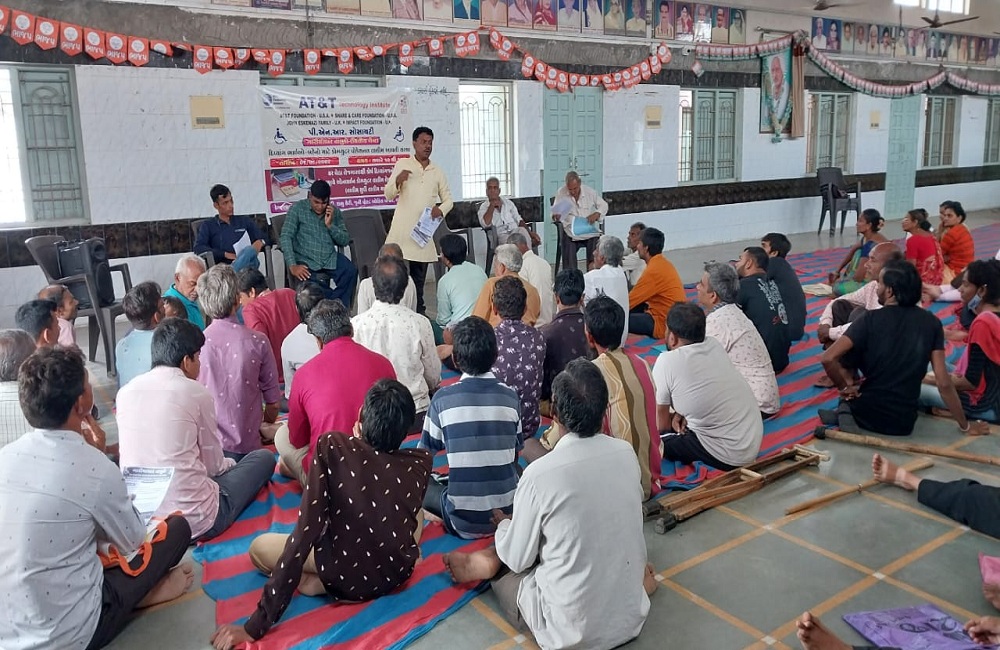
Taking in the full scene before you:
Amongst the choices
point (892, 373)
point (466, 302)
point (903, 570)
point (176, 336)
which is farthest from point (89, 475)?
point (892, 373)

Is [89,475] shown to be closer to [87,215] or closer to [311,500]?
[311,500]

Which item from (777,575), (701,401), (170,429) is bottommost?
(777,575)

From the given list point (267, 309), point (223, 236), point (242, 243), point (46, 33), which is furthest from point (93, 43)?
point (267, 309)

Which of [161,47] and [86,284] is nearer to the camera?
[86,284]

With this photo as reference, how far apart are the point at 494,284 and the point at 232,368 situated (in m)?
1.52

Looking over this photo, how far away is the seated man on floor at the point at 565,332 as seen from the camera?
3971 millimetres

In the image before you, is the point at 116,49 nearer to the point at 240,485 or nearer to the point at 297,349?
the point at 297,349

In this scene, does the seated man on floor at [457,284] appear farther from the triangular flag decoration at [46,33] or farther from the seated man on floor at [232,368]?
the triangular flag decoration at [46,33]

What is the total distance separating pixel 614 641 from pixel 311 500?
98cm

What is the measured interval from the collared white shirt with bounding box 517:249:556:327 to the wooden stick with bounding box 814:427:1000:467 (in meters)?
1.92

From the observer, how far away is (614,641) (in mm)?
2338

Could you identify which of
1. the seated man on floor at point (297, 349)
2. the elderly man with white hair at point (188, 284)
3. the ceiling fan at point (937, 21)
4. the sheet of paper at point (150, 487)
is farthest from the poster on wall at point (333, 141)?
the ceiling fan at point (937, 21)

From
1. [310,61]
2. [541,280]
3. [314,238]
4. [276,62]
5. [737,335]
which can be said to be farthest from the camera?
[310,61]

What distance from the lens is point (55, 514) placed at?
2141mm
